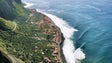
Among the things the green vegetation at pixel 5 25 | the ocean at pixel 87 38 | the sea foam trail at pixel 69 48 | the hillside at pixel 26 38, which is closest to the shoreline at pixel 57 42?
the hillside at pixel 26 38

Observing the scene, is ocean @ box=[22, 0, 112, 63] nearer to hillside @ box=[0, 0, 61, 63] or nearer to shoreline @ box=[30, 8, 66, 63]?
shoreline @ box=[30, 8, 66, 63]

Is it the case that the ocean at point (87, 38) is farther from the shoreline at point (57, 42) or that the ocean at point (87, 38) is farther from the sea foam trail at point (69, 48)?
the shoreline at point (57, 42)

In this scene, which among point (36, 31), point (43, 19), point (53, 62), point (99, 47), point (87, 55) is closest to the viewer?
point (53, 62)

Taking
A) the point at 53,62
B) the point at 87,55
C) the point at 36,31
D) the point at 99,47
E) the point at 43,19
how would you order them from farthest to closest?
the point at 43,19 → the point at 36,31 → the point at 99,47 → the point at 87,55 → the point at 53,62

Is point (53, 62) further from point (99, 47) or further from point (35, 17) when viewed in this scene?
point (35, 17)

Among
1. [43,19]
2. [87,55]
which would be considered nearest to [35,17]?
[43,19]

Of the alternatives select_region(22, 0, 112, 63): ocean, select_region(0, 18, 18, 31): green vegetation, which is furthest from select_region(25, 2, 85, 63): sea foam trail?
select_region(0, 18, 18, 31): green vegetation

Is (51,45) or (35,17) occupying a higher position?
(35,17)

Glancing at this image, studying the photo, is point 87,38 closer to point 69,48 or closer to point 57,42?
point 69,48
